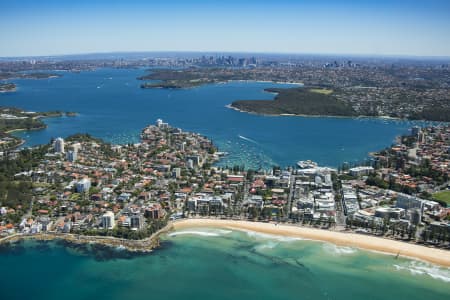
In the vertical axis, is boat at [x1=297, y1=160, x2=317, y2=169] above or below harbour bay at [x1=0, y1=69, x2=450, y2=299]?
above

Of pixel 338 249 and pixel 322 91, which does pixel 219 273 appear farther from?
pixel 322 91

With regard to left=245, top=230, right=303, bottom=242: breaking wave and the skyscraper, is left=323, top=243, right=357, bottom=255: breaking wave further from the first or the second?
the skyscraper

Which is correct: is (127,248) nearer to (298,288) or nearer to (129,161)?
(298,288)

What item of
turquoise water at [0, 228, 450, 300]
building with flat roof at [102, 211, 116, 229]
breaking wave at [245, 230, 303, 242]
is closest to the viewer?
turquoise water at [0, 228, 450, 300]

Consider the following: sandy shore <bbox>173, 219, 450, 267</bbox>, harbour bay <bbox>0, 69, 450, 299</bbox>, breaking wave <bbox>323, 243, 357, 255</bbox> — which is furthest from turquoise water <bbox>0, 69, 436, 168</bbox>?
harbour bay <bbox>0, 69, 450, 299</bbox>

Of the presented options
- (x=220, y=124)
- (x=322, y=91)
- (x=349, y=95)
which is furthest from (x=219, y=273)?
(x=322, y=91)

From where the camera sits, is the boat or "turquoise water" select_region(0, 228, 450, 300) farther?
the boat

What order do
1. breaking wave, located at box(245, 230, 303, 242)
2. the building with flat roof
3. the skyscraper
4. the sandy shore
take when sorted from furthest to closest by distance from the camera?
the skyscraper
the building with flat roof
breaking wave, located at box(245, 230, 303, 242)
the sandy shore

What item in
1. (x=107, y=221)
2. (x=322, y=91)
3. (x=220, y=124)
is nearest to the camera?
(x=107, y=221)
